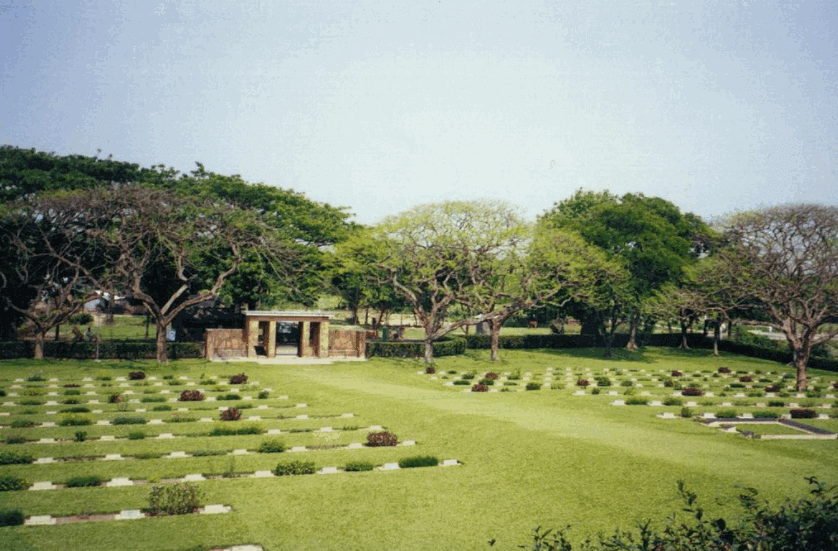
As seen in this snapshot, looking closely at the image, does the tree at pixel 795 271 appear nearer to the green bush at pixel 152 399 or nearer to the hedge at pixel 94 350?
the green bush at pixel 152 399

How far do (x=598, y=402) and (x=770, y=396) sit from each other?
11.1 m

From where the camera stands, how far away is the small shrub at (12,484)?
15.5 m

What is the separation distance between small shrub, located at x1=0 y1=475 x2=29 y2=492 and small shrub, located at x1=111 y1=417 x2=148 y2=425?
7931 millimetres

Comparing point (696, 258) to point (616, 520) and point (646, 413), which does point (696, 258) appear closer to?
point (646, 413)

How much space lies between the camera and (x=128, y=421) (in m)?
23.9

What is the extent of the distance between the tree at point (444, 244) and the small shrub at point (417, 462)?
1053 inches

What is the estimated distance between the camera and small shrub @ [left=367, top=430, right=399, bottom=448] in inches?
835

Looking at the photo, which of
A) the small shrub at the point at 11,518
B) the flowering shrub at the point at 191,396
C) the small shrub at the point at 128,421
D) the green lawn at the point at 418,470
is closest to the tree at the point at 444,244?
the green lawn at the point at 418,470

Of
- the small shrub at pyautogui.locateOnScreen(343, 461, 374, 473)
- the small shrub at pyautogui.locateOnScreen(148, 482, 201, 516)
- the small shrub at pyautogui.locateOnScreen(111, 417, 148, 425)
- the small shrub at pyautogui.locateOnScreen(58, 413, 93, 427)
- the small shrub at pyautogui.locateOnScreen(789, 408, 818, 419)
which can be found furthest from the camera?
the small shrub at pyautogui.locateOnScreen(789, 408, 818, 419)

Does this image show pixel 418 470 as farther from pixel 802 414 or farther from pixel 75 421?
pixel 802 414

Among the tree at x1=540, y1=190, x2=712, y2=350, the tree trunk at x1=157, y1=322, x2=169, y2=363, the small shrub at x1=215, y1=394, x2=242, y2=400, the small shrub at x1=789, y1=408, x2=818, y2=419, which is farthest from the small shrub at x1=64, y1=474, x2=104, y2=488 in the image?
the tree at x1=540, y1=190, x2=712, y2=350

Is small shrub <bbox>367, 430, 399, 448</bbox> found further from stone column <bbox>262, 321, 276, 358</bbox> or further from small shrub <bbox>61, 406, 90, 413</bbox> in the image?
stone column <bbox>262, 321, 276, 358</bbox>

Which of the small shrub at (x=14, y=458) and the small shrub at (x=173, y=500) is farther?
the small shrub at (x=14, y=458)

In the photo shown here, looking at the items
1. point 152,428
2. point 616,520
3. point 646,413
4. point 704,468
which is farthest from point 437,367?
point 616,520
